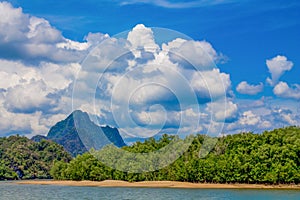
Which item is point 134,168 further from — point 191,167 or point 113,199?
point 113,199

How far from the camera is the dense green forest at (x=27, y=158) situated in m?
126

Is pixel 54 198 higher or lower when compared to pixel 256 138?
lower

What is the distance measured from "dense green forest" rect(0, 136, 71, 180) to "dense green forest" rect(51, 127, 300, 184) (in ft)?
117

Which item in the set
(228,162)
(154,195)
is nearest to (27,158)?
(228,162)

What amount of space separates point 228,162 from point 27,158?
71054 mm

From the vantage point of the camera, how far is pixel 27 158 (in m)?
133

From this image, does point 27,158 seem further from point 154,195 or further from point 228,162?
point 154,195

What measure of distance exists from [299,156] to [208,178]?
14298mm

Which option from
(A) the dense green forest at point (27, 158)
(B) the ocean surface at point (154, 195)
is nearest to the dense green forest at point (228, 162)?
(B) the ocean surface at point (154, 195)

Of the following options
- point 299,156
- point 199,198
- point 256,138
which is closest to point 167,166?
point 256,138

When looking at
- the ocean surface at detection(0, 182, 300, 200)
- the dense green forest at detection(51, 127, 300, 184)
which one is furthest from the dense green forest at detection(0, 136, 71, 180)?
the ocean surface at detection(0, 182, 300, 200)

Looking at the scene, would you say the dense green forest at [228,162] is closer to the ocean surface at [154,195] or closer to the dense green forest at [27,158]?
the ocean surface at [154,195]

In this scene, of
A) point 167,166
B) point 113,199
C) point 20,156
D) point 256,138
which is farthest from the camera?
point 20,156

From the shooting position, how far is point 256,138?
78.6 m
